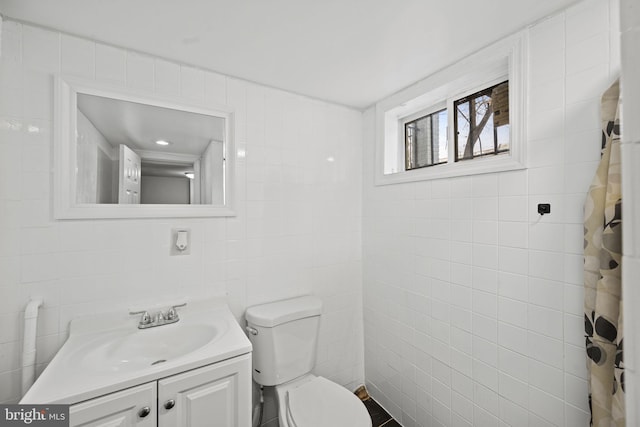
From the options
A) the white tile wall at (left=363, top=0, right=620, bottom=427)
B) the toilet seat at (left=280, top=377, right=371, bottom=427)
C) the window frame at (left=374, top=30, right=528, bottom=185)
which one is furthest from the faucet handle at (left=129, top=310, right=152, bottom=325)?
the window frame at (left=374, top=30, right=528, bottom=185)

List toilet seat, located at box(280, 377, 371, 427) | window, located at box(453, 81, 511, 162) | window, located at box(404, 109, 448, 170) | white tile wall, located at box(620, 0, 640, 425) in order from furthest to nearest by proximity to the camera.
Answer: window, located at box(404, 109, 448, 170), window, located at box(453, 81, 511, 162), toilet seat, located at box(280, 377, 371, 427), white tile wall, located at box(620, 0, 640, 425)

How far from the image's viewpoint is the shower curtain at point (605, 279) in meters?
0.93

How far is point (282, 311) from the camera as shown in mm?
1643

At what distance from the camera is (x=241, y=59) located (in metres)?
1.50

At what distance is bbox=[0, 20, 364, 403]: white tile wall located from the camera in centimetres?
122

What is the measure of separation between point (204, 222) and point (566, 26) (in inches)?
72.5

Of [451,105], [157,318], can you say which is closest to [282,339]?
[157,318]

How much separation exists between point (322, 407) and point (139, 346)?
3.03 ft

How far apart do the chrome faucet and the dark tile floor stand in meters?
1.34

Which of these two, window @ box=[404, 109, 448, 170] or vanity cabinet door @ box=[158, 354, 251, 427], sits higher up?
window @ box=[404, 109, 448, 170]

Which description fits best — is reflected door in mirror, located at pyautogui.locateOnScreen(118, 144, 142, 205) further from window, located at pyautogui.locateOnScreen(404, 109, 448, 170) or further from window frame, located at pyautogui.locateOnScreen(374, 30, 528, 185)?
window, located at pyautogui.locateOnScreen(404, 109, 448, 170)

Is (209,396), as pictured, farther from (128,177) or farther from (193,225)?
(128,177)

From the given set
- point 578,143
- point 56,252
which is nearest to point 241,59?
point 56,252

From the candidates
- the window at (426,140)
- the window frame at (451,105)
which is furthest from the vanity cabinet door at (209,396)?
the window at (426,140)
